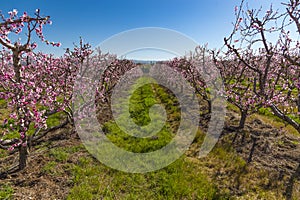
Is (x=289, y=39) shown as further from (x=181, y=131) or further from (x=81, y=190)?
(x=81, y=190)

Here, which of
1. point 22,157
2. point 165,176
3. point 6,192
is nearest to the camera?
point 6,192

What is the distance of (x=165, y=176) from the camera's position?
5742mm

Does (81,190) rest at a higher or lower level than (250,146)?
lower

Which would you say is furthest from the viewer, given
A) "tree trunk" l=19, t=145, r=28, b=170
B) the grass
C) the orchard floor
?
"tree trunk" l=19, t=145, r=28, b=170

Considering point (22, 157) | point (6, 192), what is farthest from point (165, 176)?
point (22, 157)

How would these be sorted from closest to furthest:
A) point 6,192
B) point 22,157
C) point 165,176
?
point 6,192, point 22,157, point 165,176

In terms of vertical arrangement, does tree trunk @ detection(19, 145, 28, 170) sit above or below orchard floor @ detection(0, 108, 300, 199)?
above

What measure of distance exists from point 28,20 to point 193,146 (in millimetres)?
6723

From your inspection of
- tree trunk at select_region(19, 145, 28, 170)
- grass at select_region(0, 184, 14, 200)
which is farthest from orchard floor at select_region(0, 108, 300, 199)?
tree trunk at select_region(19, 145, 28, 170)

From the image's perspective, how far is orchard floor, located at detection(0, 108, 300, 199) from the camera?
194 inches

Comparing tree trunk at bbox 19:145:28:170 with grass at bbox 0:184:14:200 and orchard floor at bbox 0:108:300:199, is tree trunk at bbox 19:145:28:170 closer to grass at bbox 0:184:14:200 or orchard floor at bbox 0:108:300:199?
orchard floor at bbox 0:108:300:199

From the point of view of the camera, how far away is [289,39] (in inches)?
203

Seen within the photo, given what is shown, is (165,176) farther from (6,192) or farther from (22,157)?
(22,157)

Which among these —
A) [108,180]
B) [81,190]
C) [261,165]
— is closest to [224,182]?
[261,165]
